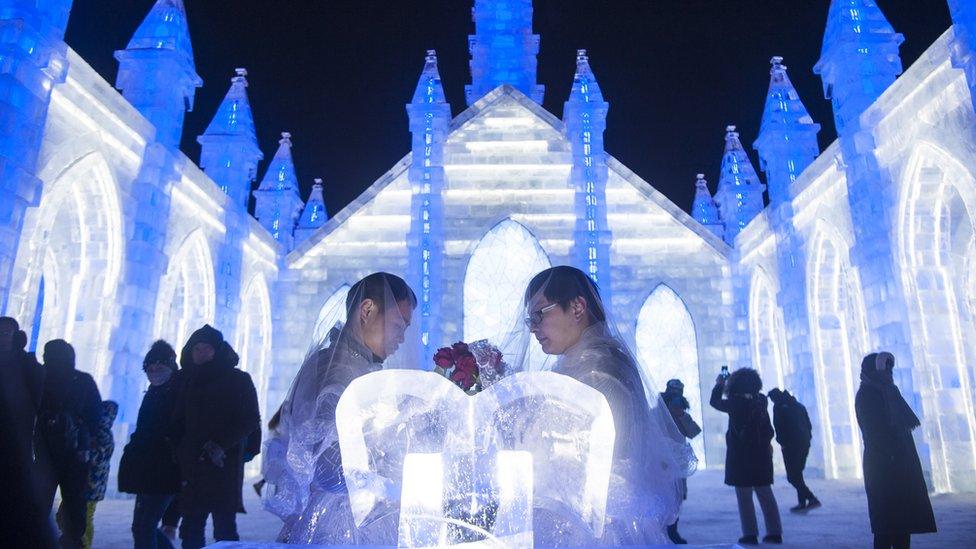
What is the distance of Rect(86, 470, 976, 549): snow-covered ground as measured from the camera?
6.74 meters

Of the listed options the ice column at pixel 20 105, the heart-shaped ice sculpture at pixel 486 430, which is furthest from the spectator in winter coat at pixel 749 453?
the ice column at pixel 20 105

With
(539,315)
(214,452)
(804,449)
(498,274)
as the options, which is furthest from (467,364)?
(498,274)

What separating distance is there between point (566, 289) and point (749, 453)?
5.10 metres

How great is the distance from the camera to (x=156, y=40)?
13.8 m

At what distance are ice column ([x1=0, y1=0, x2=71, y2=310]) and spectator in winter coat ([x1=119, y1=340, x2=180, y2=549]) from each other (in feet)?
17.0

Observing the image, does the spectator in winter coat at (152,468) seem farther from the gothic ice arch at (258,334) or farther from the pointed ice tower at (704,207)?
the pointed ice tower at (704,207)

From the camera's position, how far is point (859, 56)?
1317 centimetres

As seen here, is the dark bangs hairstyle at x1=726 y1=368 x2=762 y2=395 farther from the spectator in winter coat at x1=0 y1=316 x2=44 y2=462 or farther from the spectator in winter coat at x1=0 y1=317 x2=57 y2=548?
the spectator in winter coat at x1=0 y1=317 x2=57 y2=548

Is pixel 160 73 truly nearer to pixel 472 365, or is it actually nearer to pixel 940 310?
pixel 472 365

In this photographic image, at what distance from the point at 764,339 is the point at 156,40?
17504 millimetres

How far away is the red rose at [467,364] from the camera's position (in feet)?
7.98

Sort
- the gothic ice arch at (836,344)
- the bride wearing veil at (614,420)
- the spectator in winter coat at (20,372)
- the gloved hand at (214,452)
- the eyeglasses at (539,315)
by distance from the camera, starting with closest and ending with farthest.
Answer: the bride wearing veil at (614,420), the eyeglasses at (539,315), the spectator in winter coat at (20,372), the gloved hand at (214,452), the gothic ice arch at (836,344)

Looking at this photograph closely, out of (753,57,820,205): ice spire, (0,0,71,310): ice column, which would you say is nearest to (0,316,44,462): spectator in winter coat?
(0,0,71,310): ice column

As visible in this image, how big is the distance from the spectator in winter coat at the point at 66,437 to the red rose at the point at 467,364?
370cm
